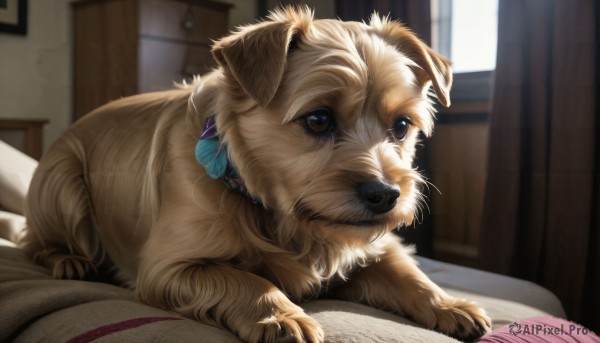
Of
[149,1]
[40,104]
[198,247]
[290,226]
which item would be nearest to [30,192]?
[198,247]

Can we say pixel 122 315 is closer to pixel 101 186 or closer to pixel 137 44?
pixel 101 186

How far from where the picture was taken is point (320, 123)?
4.44 feet

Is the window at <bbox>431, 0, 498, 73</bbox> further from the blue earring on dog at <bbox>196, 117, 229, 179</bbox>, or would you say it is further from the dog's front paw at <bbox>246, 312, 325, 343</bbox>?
the dog's front paw at <bbox>246, 312, 325, 343</bbox>

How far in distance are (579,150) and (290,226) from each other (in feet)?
6.05

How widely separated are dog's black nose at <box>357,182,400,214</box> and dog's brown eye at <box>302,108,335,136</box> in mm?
186

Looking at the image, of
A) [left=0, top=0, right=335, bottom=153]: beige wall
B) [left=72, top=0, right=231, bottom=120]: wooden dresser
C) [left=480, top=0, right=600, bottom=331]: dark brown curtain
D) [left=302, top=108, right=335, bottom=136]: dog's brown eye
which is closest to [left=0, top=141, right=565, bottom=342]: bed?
[left=302, top=108, right=335, bottom=136]: dog's brown eye

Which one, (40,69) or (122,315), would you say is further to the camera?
(40,69)


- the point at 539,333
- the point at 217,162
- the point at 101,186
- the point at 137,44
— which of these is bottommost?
the point at 539,333

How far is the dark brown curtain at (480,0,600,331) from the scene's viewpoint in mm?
2707

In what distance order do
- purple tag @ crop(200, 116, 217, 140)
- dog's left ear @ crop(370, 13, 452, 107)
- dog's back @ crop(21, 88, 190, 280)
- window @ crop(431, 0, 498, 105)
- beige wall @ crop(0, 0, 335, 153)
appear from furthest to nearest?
beige wall @ crop(0, 0, 335, 153)
window @ crop(431, 0, 498, 105)
dog's back @ crop(21, 88, 190, 280)
dog's left ear @ crop(370, 13, 452, 107)
purple tag @ crop(200, 116, 217, 140)

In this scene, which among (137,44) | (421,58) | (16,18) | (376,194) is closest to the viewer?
(376,194)

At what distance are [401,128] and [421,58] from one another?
22 cm

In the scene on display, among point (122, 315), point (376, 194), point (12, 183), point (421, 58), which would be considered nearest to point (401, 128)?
point (421, 58)

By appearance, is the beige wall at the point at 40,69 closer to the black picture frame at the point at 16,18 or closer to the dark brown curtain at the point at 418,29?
the black picture frame at the point at 16,18
